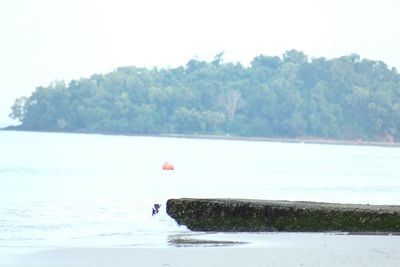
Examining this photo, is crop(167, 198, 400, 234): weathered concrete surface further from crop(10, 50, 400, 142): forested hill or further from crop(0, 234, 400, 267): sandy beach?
crop(10, 50, 400, 142): forested hill

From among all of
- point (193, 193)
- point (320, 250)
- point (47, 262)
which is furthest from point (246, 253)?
point (193, 193)

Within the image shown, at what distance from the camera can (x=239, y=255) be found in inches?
490

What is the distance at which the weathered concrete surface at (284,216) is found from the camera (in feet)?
49.8

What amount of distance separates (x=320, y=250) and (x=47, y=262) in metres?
3.21

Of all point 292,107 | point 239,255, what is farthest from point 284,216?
point 292,107

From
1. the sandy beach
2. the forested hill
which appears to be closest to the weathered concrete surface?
the sandy beach

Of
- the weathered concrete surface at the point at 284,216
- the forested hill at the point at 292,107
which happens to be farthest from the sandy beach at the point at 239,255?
the forested hill at the point at 292,107

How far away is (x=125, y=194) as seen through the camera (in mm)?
33688

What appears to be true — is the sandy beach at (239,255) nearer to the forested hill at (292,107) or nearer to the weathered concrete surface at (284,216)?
the weathered concrete surface at (284,216)

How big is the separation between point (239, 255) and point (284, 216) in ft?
10.1

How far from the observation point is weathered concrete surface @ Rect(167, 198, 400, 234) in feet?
49.8

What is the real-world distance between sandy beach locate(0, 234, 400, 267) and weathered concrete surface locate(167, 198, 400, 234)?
0.81 m

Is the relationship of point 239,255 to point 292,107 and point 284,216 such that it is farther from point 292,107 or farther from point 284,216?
point 292,107

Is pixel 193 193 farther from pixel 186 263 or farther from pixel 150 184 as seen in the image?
pixel 186 263
